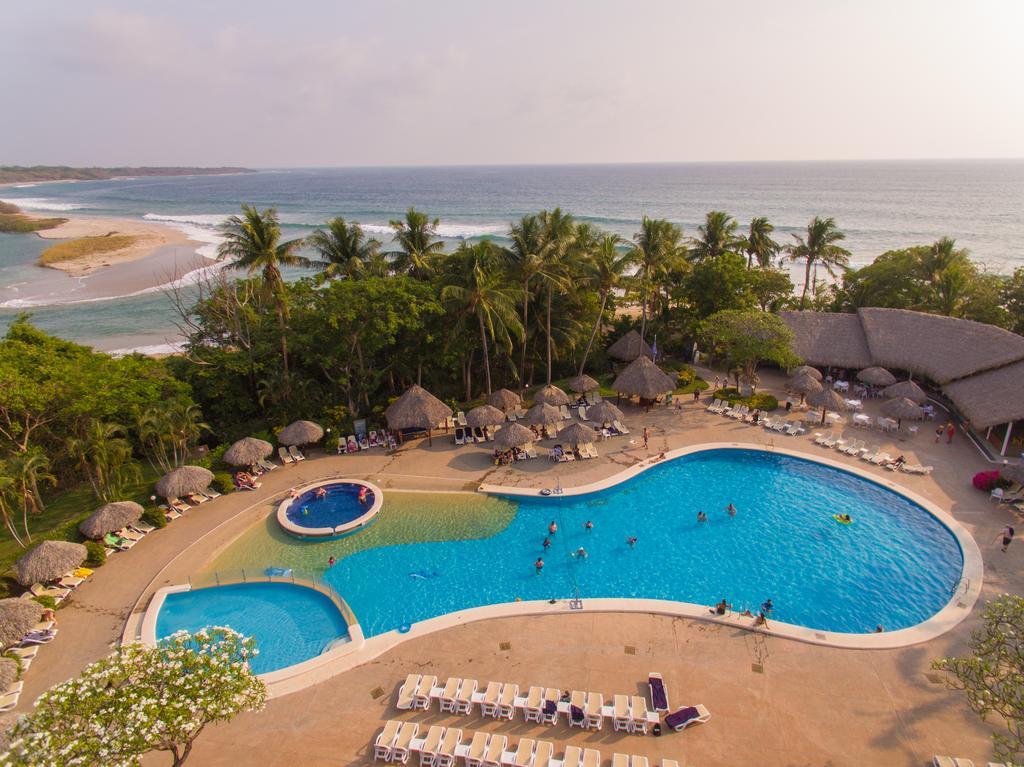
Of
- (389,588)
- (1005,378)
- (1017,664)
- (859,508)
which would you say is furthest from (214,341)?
(1005,378)

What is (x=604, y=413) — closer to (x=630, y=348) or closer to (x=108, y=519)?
(x=630, y=348)

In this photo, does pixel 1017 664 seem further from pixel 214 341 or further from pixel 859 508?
pixel 214 341

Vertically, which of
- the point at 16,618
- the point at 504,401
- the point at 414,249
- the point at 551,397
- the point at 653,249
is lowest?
the point at 16,618

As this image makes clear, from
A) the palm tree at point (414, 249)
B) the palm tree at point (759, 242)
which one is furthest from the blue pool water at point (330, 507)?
the palm tree at point (759, 242)

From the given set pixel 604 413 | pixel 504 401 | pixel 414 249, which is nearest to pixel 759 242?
pixel 604 413

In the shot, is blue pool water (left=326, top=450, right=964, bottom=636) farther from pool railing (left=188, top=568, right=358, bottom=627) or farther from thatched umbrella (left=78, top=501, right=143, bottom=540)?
thatched umbrella (left=78, top=501, right=143, bottom=540)

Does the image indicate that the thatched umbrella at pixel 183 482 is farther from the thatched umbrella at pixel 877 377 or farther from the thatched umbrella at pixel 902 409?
the thatched umbrella at pixel 877 377
